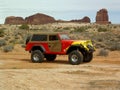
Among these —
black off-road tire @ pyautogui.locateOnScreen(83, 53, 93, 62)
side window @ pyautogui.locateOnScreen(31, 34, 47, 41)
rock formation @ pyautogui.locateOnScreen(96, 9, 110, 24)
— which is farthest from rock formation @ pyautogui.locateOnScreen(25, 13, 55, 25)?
black off-road tire @ pyautogui.locateOnScreen(83, 53, 93, 62)

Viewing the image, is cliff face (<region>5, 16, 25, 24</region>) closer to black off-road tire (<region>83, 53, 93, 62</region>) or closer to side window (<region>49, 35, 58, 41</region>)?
side window (<region>49, 35, 58, 41</region>)

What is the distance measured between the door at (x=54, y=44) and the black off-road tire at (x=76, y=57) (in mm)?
959

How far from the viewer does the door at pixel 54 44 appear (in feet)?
65.3

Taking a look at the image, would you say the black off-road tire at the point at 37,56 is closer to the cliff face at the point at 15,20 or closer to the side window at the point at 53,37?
the side window at the point at 53,37

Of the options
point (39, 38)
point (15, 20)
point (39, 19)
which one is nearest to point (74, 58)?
point (39, 38)

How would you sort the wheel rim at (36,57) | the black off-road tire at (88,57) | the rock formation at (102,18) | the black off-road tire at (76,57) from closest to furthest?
the black off-road tire at (76,57) < the black off-road tire at (88,57) < the wheel rim at (36,57) < the rock formation at (102,18)

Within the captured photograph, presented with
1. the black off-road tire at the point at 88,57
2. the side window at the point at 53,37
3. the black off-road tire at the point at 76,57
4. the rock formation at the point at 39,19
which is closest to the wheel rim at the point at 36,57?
the side window at the point at 53,37

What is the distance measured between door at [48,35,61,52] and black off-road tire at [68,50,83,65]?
0.96m

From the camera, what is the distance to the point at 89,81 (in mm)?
13133

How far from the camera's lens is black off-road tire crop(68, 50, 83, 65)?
1916 cm

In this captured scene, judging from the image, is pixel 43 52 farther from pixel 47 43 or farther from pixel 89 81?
pixel 89 81

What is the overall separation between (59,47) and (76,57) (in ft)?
4.08

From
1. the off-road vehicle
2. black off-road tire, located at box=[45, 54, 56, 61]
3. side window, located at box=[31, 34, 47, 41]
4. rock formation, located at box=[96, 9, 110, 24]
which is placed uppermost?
rock formation, located at box=[96, 9, 110, 24]

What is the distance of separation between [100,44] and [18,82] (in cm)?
2018
